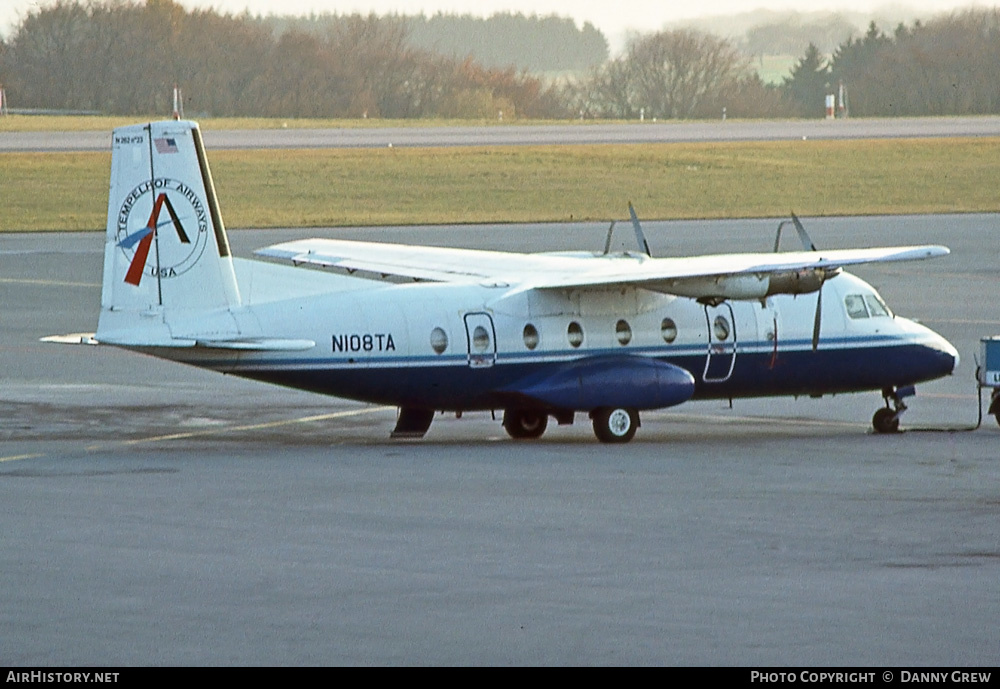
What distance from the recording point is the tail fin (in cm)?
2208

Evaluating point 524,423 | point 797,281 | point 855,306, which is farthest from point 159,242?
point 855,306

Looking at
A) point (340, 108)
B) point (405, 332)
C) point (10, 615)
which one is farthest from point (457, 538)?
point (340, 108)

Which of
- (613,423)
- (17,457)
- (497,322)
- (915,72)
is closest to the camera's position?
(17,457)

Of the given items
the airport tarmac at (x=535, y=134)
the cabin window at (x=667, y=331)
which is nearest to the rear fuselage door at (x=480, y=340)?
the cabin window at (x=667, y=331)

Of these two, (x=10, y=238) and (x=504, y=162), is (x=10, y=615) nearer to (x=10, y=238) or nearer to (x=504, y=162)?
(x=10, y=238)

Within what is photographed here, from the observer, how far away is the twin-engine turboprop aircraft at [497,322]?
22219 mm

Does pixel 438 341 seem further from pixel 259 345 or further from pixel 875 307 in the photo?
pixel 875 307

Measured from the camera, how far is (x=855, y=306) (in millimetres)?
25812

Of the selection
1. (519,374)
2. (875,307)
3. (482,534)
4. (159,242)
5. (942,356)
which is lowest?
(482,534)

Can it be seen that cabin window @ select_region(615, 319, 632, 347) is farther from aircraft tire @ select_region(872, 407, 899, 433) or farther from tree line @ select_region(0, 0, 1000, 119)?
tree line @ select_region(0, 0, 1000, 119)

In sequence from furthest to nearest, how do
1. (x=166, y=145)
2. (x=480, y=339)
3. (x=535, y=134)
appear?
1. (x=535, y=134)
2. (x=480, y=339)
3. (x=166, y=145)

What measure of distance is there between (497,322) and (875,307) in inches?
245
